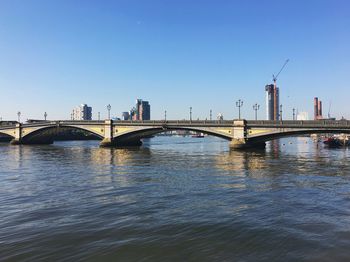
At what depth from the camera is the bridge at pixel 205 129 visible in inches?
2842

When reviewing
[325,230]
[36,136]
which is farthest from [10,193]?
[36,136]

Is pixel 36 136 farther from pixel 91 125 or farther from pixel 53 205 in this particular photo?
pixel 53 205

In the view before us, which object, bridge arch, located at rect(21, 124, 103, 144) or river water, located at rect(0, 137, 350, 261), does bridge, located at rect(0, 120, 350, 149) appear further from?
river water, located at rect(0, 137, 350, 261)

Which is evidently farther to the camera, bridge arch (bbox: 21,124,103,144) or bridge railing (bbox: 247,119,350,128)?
bridge arch (bbox: 21,124,103,144)

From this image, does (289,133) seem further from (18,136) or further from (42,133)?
(18,136)

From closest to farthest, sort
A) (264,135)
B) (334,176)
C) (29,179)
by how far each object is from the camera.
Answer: (29,179)
(334,176)
(264,135)

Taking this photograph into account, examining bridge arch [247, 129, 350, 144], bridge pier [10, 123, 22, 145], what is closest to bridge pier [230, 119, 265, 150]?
bridge arch [247, 129, 350, 144]

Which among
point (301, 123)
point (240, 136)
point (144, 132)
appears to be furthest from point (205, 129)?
point (301, 123)

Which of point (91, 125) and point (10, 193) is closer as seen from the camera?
point (10, 193)

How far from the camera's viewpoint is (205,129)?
84.6 meters

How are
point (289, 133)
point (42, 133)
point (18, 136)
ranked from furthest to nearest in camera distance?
point (42, 133), point (18, 136), point (289, 133)

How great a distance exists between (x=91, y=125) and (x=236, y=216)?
91.5 metres

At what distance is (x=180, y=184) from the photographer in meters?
28.1

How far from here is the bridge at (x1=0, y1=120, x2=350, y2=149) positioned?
72.2 meters
